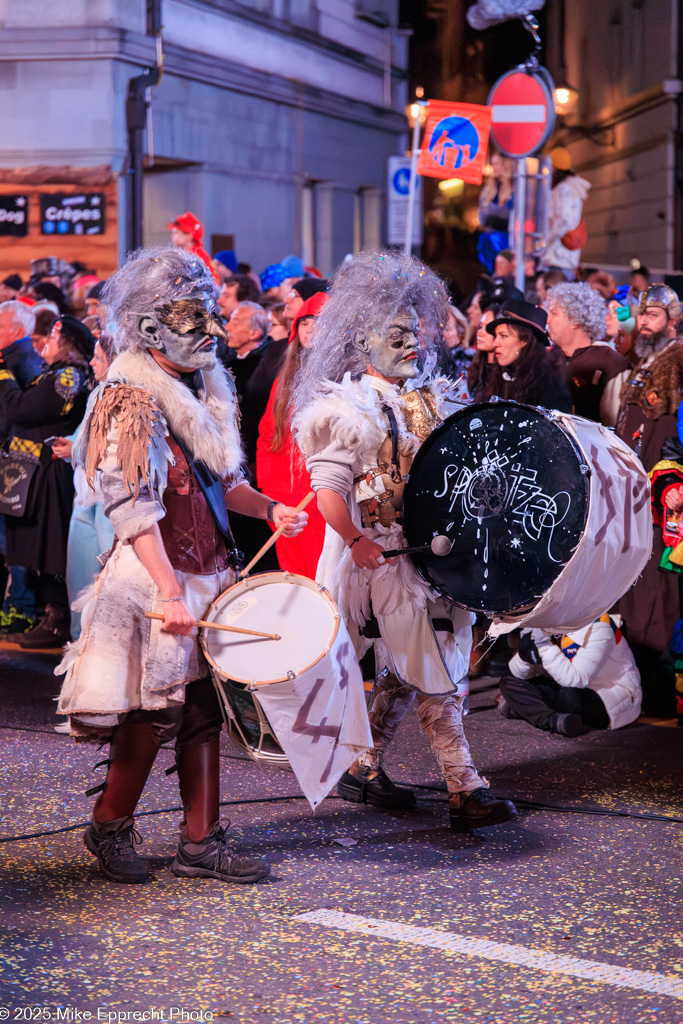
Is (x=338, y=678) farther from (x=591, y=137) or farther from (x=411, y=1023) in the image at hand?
(x=591, y=137)

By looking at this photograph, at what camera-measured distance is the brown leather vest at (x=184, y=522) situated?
4.18 metres

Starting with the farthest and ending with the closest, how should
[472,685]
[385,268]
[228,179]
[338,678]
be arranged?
[228,179], [472,685], [385,268], [338,678]

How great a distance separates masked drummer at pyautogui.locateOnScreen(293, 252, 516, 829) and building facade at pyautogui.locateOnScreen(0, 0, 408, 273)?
11542 mm

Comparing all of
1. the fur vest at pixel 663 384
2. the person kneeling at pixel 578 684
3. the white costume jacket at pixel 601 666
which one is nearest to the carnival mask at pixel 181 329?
the person kneeling at pixel 578 684

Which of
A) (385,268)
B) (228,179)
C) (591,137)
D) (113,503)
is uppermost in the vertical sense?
(591,137)

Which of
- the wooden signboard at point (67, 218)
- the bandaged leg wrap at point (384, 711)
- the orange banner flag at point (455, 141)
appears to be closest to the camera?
the bandaged leg wrap at point (384, 711)

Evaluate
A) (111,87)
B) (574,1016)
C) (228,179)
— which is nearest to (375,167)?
(228,179)

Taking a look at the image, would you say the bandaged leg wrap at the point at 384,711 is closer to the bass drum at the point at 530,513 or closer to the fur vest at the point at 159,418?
the bass drum at the point at 530,513

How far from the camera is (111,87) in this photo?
1563 cm

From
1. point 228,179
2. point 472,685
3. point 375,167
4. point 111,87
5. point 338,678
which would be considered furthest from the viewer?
point 375,167

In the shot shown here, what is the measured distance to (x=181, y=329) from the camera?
4.22 meters

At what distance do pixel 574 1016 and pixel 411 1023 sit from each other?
0.40 meters

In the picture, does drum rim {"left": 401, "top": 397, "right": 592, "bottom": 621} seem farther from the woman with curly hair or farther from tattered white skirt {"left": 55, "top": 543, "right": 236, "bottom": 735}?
the woman with curly hair

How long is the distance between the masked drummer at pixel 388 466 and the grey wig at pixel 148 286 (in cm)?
62
